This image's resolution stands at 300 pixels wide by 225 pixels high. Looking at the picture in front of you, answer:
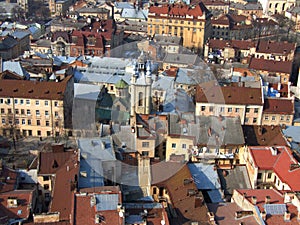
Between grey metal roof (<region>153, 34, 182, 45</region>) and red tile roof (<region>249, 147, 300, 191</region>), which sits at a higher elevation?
grey metal roof (<region>153, 34, 182, 45</region>)

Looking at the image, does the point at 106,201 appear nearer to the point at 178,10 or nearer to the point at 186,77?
the point at 186,77

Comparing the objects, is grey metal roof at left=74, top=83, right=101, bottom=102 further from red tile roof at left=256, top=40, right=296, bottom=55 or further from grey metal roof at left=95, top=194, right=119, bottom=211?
red tile roof at left=256, top=40, right=296, bottom=55

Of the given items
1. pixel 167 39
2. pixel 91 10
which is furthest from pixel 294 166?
pixel 91 10

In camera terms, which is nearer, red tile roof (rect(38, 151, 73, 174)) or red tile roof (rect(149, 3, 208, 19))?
red tile roof (rect(38, 151, 73, 174))

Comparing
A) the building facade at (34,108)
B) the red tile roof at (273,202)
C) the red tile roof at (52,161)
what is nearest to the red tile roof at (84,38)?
the building facade at (34,108)

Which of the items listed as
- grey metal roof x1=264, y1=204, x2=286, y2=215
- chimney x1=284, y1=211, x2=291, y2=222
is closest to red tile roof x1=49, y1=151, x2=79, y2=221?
grey metal roof x1=264, y1=204, x2=286, y2=215

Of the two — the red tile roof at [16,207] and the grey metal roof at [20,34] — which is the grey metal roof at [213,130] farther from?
the grey metal roof at [20,34]
